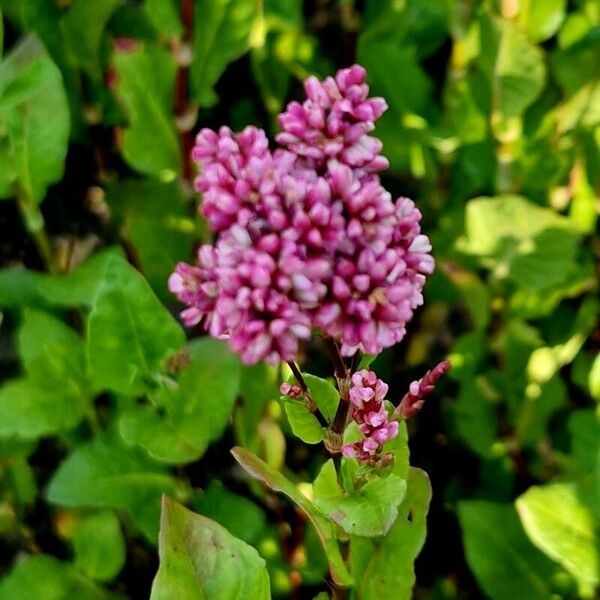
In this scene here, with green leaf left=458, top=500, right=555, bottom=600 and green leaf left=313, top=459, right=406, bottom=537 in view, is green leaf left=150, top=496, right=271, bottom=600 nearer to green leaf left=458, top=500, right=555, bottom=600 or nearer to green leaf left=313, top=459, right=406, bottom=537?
green leaf left=313, top=459, right=406, bottom=537

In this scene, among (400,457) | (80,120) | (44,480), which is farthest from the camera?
(44,480)

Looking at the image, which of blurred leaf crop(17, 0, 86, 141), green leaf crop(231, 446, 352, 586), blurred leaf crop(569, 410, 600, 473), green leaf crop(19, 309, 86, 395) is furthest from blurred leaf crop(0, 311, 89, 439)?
blurred leaf crop(569, 410, 600, 473)

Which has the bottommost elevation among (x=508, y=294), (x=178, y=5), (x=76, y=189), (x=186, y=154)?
(x=508, y=294)

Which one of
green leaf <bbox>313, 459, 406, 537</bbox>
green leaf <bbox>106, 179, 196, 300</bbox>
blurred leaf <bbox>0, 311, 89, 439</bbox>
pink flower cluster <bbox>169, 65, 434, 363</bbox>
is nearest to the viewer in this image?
pink flower cluster <bbox>169, 65, 434, 363</bbox>

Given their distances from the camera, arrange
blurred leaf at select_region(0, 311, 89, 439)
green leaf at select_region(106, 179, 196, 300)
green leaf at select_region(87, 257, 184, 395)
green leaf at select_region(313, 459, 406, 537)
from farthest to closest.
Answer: green leaf at select_region(106, 179, 196, 300), blurred leaf at select_region(0, 311, 89, 439), green leaf at select_region(87, 257, 184, 395), green leaf at select_region(313, 459, 406, 537)

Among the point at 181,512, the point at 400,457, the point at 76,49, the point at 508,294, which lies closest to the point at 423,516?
the point at 400,457

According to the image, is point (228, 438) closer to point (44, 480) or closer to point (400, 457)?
point (44, 480)

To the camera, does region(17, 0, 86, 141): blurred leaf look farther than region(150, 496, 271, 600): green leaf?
Yes
